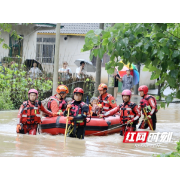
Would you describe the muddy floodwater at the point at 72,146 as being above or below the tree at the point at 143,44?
below

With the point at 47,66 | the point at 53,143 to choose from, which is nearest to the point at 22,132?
the point at 53,143

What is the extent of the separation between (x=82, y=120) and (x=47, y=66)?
26.4 feet

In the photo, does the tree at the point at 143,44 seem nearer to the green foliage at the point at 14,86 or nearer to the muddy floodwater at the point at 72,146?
the muddy floodwater at the point at 72,146

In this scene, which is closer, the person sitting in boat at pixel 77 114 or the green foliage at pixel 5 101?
the person sitting in boat at pixel 77 114

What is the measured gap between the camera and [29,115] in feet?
28.9

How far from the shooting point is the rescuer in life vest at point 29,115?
875 cm

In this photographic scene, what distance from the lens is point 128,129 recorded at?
9.85 m

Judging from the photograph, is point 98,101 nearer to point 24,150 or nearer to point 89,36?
point 24,150

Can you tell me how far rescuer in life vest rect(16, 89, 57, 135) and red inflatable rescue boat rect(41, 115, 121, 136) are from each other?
70 centimetres

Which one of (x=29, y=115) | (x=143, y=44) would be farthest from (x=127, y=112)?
(x=143, y=44)

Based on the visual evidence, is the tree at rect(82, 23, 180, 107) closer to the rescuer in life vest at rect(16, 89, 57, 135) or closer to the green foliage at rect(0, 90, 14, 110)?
the rescuer in life vest at rect(16, 89, 57, 135)

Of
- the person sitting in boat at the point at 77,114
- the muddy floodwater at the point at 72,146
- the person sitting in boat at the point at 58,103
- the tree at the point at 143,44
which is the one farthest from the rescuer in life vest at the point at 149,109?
the tree at the point at 143,44

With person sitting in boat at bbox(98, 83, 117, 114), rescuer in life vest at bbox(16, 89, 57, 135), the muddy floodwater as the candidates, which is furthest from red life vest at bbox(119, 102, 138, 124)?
rescuer in life vest at bbox(16, 89, 57, 135)

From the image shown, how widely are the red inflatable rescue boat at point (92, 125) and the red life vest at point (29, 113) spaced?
2.62 feet
